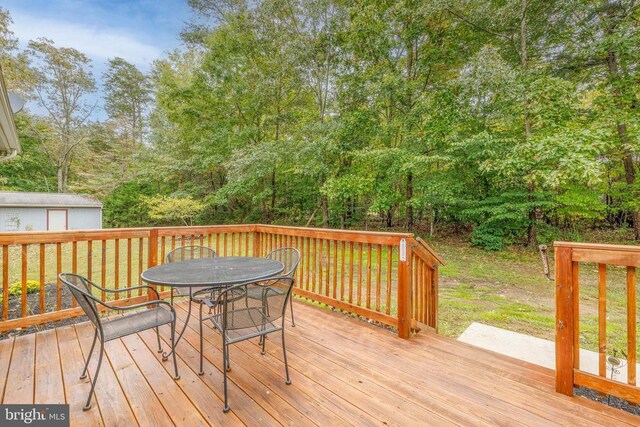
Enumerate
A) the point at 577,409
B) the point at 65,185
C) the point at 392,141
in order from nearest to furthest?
the point at 577,409, the point at 392,141, the point at 65,185

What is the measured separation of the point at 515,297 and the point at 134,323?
581 cm

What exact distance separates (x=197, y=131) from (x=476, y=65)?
10.5m

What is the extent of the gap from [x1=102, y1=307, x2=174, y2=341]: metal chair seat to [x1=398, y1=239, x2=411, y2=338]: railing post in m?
2.01

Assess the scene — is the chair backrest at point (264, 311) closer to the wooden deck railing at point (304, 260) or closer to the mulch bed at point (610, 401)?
the wooden deck railing at point (304, 260)

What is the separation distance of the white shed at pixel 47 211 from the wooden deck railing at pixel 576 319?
18.6 metres

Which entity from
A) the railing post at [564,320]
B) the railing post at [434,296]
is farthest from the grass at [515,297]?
the railing post at [564,320]

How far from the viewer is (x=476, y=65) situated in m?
7.37

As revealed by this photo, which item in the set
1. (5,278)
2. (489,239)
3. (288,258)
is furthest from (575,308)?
(489,239)

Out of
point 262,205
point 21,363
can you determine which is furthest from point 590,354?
point 262,205

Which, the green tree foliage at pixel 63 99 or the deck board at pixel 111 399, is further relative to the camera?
the green tree foliage at pixel 63 99

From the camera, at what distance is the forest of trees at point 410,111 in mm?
7070

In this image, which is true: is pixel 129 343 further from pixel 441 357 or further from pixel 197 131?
pixel 197 131

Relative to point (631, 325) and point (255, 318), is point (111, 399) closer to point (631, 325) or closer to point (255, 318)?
point (255, 318)

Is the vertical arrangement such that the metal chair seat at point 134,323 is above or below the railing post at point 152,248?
below
